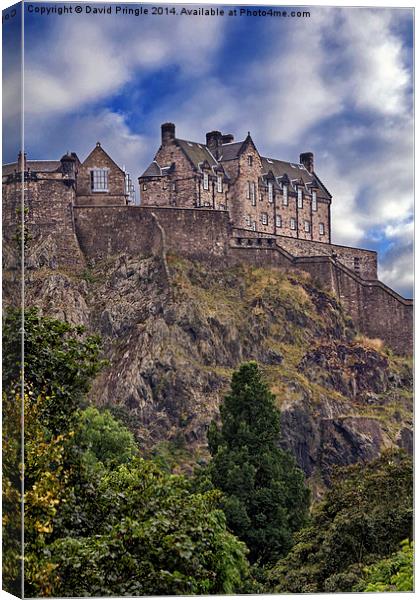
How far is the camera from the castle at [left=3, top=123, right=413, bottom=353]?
151 ft

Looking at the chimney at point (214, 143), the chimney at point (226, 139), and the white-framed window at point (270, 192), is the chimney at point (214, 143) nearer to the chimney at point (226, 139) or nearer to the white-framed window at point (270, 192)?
the chimney at point (226, 139)

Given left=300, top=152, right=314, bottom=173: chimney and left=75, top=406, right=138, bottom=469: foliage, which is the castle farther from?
left=75, top=406, right=138, bottom=469: foliage

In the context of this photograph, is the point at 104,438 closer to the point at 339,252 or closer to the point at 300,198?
the point at 339,252

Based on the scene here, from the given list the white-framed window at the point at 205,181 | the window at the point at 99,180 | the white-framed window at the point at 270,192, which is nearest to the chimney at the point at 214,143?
the white-framed window at the point at 205,181

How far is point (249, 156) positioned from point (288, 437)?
1288 cm

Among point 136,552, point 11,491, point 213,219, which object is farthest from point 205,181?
point 11,491

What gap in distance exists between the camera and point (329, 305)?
52.2 metres

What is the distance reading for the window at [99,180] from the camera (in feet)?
149

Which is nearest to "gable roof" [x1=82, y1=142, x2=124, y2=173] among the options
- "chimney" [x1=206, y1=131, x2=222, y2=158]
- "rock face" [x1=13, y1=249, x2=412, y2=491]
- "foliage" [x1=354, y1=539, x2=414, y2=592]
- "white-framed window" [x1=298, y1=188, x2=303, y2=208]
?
"rock face" [x1=13, y1=249, x2=412, y2=491]

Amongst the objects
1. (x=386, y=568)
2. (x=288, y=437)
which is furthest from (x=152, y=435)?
(x=386, y=568)

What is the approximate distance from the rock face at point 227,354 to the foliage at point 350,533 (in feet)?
73.8

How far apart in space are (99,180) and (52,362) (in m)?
32.8

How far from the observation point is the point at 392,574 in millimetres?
15375

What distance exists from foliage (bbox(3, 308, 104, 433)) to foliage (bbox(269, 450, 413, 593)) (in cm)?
415
